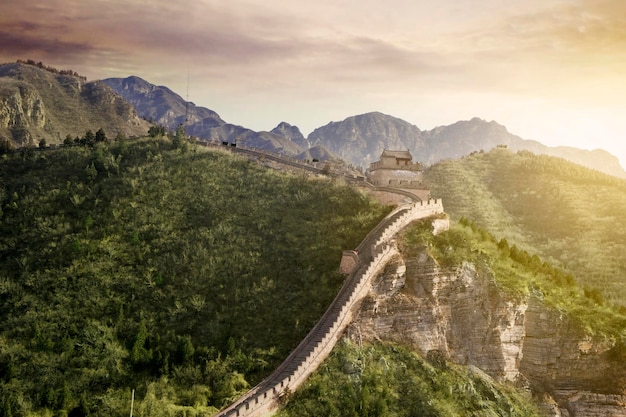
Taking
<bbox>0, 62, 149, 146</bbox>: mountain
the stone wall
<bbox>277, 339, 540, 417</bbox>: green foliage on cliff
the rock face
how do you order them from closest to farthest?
the stone wall
<bbox>277, 339, 540, 417</bbox>: green foliage on cliff
the rock face
<bbox>0, 62, 149, 146</bbox>: mountain

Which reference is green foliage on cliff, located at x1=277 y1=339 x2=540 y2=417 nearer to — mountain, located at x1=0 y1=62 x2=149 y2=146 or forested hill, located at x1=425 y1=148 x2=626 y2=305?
forested hill, located at x1=425 y1=148 x2=626 y2=305

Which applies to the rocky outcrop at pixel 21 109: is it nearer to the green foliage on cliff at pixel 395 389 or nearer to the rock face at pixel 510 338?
the rock face at pixel 510 338

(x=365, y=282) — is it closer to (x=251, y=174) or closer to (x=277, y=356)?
(x=277, y=356)

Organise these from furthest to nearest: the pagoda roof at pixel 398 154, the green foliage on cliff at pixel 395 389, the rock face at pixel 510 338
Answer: the pagoda roof at pixel 398 154 → the rock face at pixel 510 338 → the green foliage on cliff at pixel 395 389

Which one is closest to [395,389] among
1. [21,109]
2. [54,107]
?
[21,109]

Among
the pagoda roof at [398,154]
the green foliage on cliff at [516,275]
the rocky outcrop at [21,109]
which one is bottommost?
the green foliage on cliff at [516,275]

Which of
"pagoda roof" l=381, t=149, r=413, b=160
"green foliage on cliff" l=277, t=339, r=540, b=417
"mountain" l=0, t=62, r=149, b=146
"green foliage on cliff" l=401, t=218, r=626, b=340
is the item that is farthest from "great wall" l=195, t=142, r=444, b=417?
"mountain" l=0, t=62, r=149, b=146

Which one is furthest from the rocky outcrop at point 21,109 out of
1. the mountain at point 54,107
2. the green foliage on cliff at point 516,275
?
the green foliage on cliff at point 516,275
